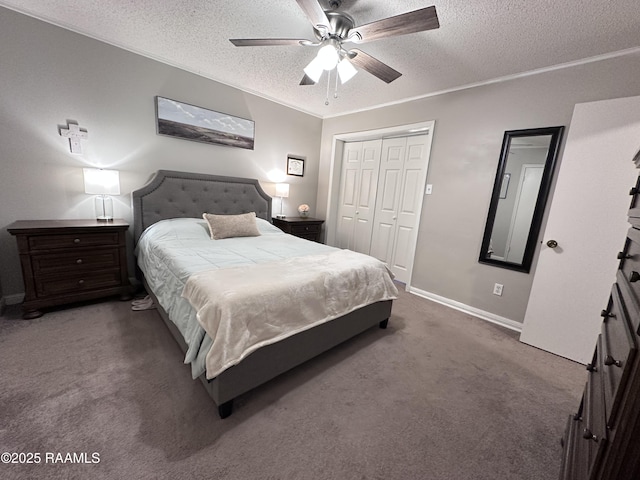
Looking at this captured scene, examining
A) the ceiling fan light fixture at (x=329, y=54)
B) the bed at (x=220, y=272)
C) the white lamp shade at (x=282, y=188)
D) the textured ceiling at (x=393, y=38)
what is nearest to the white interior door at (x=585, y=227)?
the textured ceiling at (x=393, y=38)

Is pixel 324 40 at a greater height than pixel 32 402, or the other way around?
pixel 324 40

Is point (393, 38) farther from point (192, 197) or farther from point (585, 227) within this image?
point (192, 197)

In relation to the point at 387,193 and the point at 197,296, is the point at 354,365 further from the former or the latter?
the point at 387,193

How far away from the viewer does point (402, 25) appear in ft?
4.82

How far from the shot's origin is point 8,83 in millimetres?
2170

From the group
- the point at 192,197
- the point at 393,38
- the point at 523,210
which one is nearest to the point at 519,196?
the point at 523,210

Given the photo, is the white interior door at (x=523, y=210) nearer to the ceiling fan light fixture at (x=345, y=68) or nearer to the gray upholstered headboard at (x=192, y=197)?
the ceiling fan light fixture at (x=345, y=68)

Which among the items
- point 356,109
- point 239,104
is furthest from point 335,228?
point 239,104

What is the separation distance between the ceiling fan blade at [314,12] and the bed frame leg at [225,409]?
222 centimetres

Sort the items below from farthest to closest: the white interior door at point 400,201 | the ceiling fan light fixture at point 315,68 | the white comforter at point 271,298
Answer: the white interior door at point 400,201, the ceiling fan light fixture at point 315,68, the white comforter at point 271,298

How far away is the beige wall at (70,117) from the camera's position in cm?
222

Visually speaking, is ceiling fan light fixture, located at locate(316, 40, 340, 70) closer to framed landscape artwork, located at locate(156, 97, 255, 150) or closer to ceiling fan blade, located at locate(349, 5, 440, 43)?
ceiling fan blade, located at locate(349, 5, 440, 43)

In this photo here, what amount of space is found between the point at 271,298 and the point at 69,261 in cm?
209

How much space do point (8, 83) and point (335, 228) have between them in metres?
3.96
